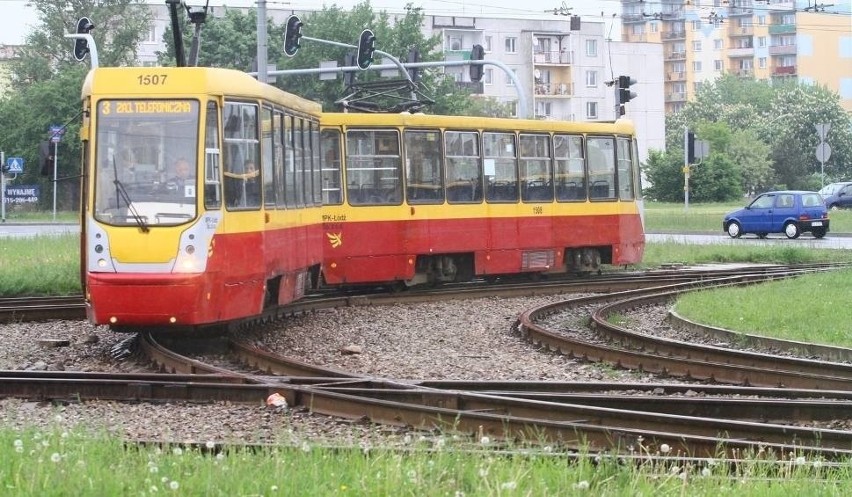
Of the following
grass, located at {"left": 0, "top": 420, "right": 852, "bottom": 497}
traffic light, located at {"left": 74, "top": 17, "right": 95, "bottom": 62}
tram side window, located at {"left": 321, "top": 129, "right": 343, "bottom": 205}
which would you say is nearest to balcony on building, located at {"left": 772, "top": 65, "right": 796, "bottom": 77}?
traffic light, located at {"left": 74, "top": 17, "right": 95, "bottom": 62}

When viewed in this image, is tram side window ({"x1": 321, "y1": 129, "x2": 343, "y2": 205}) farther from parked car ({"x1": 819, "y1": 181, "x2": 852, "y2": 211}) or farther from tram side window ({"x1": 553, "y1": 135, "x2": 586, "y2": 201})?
parked car ({"x1": 819, "y1": 181, "x2": 852, "y2": 211})

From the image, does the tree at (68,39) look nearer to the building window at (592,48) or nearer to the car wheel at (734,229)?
the building window at (592,48)

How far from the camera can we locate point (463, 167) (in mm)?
23062

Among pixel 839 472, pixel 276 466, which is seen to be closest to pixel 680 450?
pixel 839 472

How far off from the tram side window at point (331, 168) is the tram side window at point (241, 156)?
5758mm

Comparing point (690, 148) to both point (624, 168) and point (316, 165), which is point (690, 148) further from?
point (316, 165)

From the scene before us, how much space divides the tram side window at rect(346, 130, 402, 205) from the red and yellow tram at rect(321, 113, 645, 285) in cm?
2

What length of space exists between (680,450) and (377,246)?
13402mm

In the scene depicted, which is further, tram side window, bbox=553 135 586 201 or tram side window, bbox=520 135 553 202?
tram side window, bbox=553 135 586 201

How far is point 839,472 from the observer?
23.4 ft

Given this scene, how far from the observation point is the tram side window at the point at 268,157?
1515 cm

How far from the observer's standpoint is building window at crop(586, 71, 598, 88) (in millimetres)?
105438

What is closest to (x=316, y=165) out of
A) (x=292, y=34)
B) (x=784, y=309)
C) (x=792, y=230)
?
(x=784, y=309)

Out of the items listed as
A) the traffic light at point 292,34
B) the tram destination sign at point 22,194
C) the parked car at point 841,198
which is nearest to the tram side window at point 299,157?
the traffic light at point 292,34
